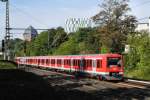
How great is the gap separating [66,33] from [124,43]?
287 ft

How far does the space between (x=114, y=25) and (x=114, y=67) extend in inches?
1041

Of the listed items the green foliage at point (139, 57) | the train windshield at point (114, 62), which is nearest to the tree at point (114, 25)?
the green foliage at point (139, 57)

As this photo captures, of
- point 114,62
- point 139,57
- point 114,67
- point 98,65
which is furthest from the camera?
point 139,57

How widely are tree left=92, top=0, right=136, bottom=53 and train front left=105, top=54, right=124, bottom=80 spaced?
2389 cm

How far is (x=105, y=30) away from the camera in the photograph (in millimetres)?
63906

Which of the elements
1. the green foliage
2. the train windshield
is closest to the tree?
the green foliage

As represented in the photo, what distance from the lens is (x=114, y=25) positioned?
212ft

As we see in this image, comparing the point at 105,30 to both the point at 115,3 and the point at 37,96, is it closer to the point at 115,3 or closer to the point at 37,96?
the point at 115,3

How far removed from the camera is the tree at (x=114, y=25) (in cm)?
6334

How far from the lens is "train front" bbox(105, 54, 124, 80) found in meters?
38.5

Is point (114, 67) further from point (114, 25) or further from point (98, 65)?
point (114, 25)

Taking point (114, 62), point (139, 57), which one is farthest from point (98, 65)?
point (139, 57)

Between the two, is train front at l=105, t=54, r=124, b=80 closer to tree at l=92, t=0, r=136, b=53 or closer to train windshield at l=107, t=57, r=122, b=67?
train windshield at l=107, t=57, r=122, b=67

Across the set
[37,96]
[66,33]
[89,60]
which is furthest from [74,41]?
[37,96]
